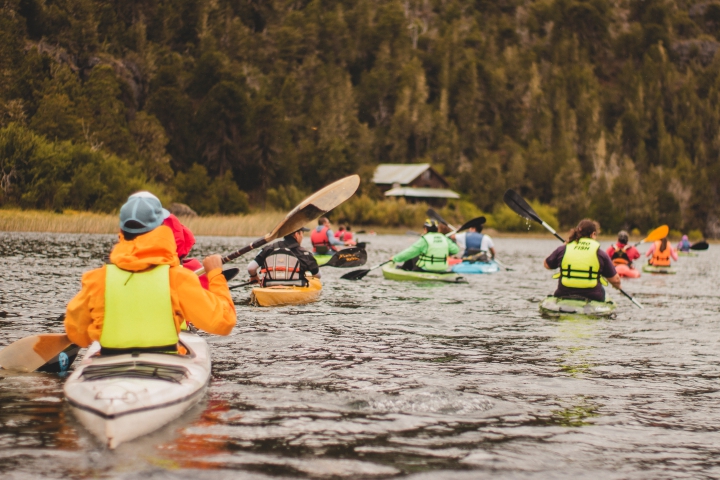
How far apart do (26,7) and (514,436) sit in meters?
76.1

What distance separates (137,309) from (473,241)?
60.0 feet

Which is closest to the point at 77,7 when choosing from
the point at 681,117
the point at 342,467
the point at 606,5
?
the point at 342,467

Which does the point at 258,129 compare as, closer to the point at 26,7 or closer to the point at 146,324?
the point at 26,7

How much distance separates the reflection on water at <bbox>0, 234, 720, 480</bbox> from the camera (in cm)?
549

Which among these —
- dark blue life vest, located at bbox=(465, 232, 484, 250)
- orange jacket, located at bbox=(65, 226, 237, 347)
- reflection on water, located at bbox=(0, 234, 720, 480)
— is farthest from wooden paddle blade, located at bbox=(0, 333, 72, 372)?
dark blue life vest, located at bbox=(465, 232, 484, 250)

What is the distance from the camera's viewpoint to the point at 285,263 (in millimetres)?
14359

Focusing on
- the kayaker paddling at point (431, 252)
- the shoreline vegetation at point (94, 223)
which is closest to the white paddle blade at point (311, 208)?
the kayaker paddling at point (431, 252)

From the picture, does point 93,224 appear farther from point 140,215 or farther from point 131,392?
point 131,392

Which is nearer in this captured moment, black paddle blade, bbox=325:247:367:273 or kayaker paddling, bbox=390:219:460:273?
kayaker paddling, bbox=390:219:460:273

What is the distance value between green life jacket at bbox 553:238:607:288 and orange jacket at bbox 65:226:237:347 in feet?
24.9

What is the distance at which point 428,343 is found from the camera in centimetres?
1086

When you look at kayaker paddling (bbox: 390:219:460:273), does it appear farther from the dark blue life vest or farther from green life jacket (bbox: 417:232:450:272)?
the dark blue life vest

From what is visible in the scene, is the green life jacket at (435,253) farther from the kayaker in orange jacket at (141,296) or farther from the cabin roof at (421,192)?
the cabin roof at (421,192)

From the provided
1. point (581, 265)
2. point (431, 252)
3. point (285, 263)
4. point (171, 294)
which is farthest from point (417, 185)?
point (171, 294)
